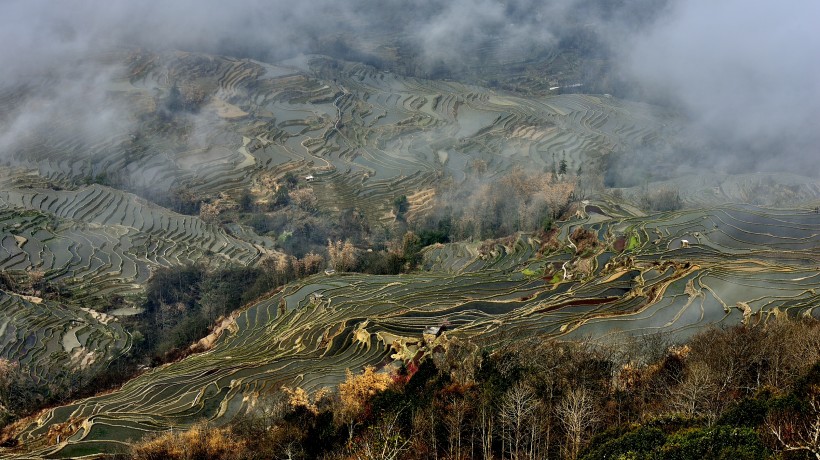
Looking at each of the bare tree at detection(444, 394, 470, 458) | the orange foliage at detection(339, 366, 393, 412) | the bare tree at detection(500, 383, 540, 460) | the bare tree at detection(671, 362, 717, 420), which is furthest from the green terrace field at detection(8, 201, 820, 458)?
the bare tree at detection(671, 362, 717, 420)

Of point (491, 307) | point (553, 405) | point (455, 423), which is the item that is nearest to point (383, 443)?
point (455, 423)

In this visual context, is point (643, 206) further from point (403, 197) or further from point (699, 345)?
point (699, 345)

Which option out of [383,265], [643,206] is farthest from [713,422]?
[643,206]

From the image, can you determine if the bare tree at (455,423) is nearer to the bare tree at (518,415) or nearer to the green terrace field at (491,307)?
the bare tree at (518,415)

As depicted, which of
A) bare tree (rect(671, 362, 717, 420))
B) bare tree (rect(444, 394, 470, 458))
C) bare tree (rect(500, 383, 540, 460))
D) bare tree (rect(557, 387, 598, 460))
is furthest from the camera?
bare tree (rect(444, 394, 470, 458))

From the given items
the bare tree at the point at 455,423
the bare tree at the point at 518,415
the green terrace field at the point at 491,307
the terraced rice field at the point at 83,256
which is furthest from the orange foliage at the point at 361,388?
the terraced rice field at the point at 83,256

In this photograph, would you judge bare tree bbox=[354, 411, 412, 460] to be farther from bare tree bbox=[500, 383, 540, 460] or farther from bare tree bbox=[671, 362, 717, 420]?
bare tree bbox=[671, 362, 717, 420]
